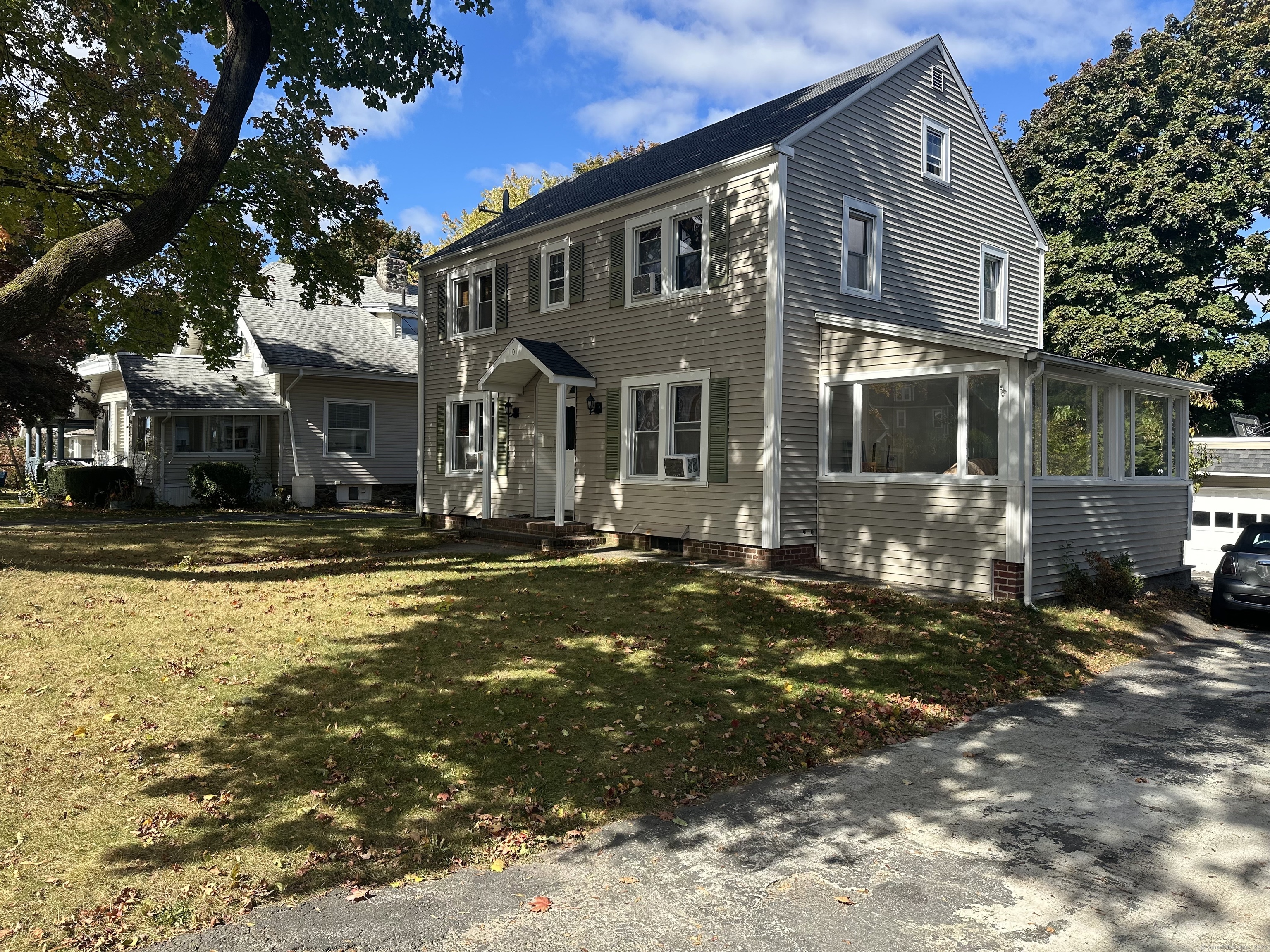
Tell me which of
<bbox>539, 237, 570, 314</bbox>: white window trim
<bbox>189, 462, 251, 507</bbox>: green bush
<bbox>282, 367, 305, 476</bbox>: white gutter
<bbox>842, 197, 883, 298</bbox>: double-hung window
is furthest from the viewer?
<bbox>282, 367, 305, 476</bbox>: white gutter

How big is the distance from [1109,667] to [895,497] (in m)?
3.73

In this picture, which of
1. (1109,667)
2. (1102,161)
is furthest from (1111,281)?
(1109,667)

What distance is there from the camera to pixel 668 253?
14547mm

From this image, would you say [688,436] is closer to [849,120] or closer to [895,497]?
[895,497]

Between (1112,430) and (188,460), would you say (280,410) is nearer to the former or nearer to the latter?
(188,460)

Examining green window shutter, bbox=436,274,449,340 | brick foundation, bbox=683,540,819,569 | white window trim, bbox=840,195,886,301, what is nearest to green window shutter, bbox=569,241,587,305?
green window shutter, bbox=436,274,449,340

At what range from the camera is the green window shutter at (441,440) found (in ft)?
64.4

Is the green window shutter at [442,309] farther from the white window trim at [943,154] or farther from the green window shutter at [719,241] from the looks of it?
the white window trim at [943,154]

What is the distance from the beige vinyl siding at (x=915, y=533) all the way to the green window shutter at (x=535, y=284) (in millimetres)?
7496

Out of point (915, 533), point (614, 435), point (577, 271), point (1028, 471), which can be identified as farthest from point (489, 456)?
point (1028, 471)

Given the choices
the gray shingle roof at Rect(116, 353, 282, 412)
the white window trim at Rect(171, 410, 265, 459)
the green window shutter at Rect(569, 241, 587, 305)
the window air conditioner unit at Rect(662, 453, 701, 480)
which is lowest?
the window air conditioner unit at Rect(662, 453, 701, 480)

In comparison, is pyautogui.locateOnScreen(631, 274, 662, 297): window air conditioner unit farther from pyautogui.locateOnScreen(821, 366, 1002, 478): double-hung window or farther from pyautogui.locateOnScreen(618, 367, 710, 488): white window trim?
pyautogui.locateOnScreen(821, 366, 1002, 478): double-hung window

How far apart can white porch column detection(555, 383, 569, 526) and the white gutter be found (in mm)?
12895

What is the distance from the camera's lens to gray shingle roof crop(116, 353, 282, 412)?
2422 centimetres
